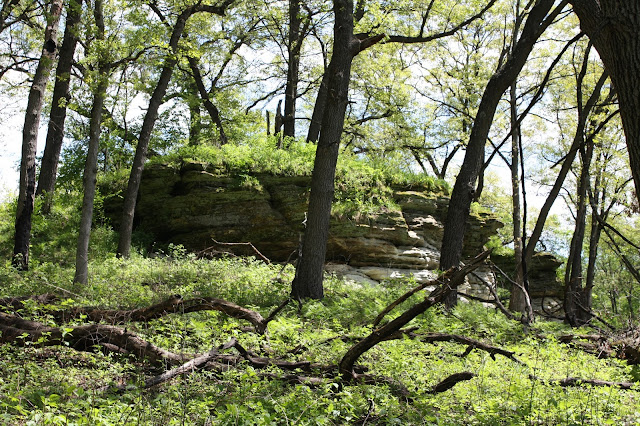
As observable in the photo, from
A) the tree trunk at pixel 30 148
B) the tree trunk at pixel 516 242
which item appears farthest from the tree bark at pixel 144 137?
the tree trunk at pixel 516 242

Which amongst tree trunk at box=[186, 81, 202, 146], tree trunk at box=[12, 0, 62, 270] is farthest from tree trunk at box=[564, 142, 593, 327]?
tree trunk at box=[186, 81, 202, 146]

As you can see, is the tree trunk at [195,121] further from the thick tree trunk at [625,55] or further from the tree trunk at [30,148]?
the thick tree trunk at [625,55]

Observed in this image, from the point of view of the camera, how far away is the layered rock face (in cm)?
1418

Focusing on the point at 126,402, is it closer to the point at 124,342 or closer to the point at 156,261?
the point at 124,342

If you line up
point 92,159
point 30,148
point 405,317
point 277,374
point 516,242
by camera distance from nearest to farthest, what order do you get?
point 405,317 < point 277,374 < point 92,159 < point 30,148 < point 516,242

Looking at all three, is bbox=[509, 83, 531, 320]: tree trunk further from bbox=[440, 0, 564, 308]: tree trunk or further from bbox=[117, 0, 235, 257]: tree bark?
bbox=[117, 0, 235, 257]: tree bark

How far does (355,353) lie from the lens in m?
4.42

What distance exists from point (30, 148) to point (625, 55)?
461 inches

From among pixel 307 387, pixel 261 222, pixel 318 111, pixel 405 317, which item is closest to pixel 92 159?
pixel 261 222

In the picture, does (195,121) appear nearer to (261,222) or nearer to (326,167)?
(261,222)

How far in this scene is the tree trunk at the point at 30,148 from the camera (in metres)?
10.8

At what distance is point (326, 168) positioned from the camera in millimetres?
9453

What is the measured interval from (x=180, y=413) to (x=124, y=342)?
164 cm

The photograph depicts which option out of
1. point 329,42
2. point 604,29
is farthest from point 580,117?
point 329,42
